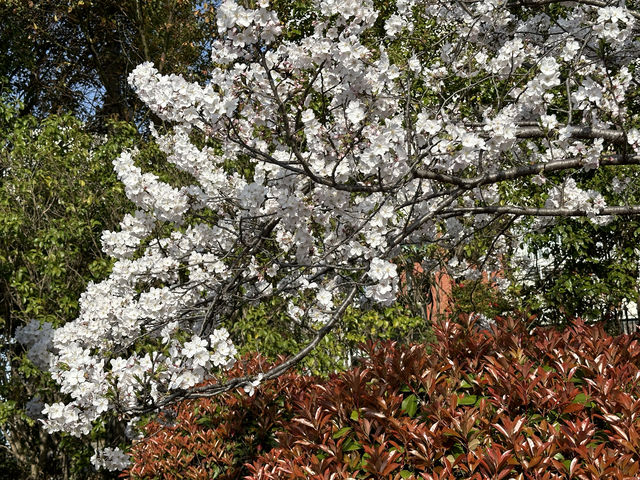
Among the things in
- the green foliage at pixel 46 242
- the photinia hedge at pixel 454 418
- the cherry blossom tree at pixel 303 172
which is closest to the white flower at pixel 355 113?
the cherry blossom tree at pixel 303 172

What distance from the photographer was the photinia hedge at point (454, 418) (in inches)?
81.4

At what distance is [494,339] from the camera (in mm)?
2998

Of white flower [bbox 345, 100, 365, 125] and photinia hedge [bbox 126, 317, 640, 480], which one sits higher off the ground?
white flower [bbox 345, 100, 365, 125]

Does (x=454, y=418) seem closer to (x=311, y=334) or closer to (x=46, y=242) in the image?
(x=311, y=334)

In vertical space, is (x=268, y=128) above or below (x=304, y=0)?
below

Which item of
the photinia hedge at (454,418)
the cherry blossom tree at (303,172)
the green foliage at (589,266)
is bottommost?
the photinia hedge at (454,418)

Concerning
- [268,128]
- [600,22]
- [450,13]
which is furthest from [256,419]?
[450,13]

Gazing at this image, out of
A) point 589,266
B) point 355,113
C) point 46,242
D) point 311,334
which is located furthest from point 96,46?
point 355,113

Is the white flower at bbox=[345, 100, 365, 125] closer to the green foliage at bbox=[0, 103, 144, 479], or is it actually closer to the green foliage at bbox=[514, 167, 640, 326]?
the green foliage at bbox=[0, 103, 144, 479]

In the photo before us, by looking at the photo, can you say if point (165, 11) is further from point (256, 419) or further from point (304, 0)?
point (256, 419)

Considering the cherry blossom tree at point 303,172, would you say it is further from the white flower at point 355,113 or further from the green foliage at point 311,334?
the green foliage at point 311,334

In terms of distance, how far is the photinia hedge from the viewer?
2068 millimetres

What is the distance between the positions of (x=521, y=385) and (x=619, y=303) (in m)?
5.24

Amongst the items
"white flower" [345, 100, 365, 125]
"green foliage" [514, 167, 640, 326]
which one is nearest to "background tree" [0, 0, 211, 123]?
"green foliage" [514, 167, 640, 326]
